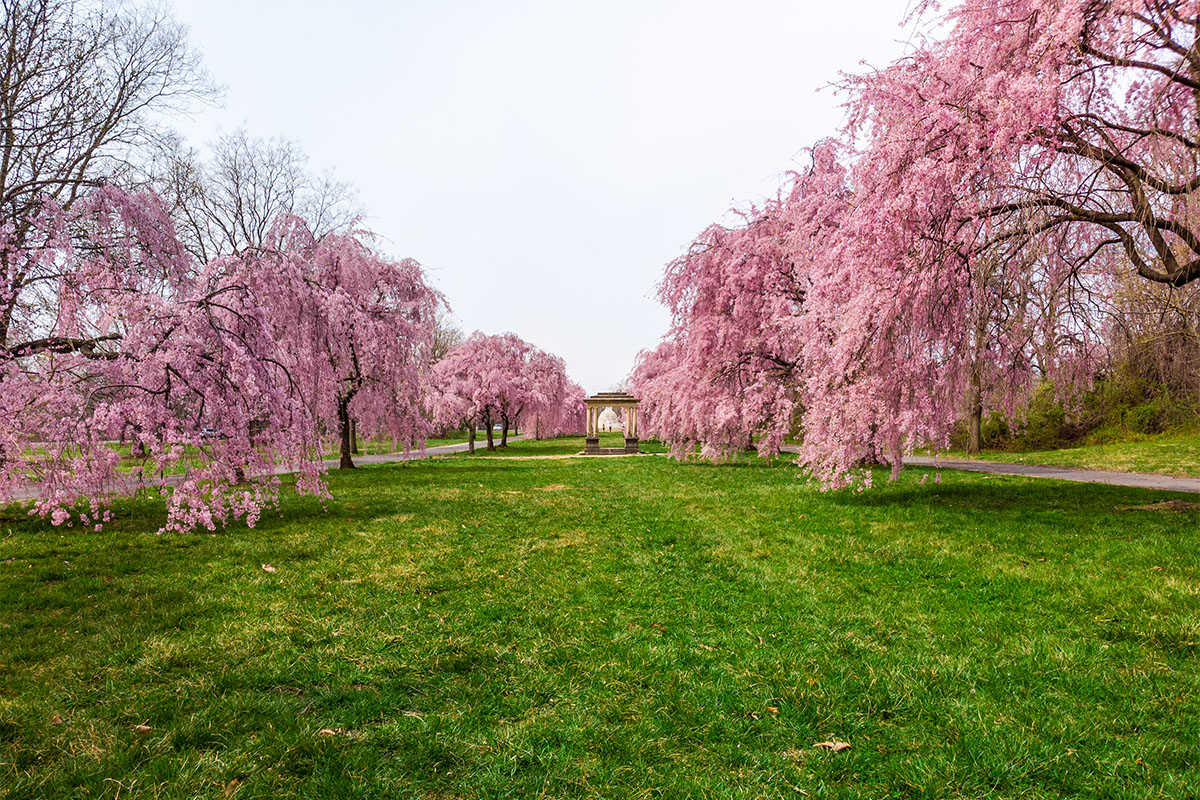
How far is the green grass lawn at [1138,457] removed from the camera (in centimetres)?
1614

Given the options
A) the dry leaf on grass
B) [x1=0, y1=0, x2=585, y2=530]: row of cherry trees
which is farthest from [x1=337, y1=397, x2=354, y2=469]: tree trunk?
the dry leaf on grass

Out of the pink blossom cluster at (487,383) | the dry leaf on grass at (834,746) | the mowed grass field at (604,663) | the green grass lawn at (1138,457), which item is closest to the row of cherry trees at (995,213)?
the mowed grass field at (604,663)

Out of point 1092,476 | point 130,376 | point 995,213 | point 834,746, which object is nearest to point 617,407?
point 1092,476

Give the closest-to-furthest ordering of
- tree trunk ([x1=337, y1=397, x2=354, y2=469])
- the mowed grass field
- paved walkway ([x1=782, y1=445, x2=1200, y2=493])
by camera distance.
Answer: the mowed grass field
paved walkway ([x1=782, y1=445, x2=1200, y2=493])
tree trunk ([x1=337, y1=397, x2=354, y2=469])

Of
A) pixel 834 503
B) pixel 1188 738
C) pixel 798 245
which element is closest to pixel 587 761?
pixel 1188 738

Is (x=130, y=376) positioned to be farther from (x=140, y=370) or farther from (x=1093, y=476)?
(x=1093, y=476)

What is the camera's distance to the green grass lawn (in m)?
16.1

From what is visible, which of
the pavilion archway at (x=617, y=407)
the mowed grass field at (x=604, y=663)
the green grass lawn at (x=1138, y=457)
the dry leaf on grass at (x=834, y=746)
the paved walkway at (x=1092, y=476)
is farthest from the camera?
the pavilion archway at (x=617, y=407)

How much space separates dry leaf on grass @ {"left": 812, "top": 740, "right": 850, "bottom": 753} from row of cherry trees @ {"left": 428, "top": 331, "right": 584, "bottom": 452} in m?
28.7

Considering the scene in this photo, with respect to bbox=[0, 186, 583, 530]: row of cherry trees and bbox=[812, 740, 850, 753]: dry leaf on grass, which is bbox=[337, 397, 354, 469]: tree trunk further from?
bbox=[812, 740, 850, 753]: dry leaf on grass

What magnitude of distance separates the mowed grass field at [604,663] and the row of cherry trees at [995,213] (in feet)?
8.38

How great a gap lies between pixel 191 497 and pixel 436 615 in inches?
177

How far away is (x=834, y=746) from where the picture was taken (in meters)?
2.94

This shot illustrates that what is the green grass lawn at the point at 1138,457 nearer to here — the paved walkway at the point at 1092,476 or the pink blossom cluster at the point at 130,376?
the paved walkway at the point at 1092,476
